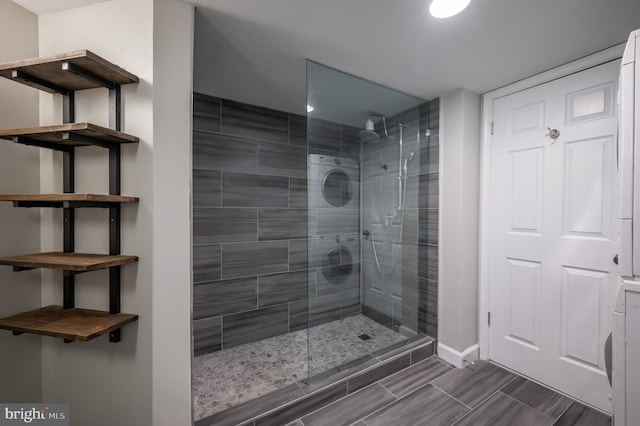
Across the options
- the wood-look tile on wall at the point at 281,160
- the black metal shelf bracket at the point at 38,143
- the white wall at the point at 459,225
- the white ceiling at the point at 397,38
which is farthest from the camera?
the wood-look tile on wall at the point at 281,160

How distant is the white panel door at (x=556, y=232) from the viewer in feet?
5.03

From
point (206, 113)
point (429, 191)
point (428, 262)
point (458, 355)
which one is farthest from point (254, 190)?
point (458, 355)

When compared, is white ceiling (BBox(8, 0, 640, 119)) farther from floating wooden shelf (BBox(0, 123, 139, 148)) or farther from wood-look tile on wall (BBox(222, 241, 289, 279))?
wood-look tile on wall (BBox(222, 241, 289, 279))

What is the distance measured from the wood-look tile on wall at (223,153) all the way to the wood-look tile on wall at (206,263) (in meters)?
0.70

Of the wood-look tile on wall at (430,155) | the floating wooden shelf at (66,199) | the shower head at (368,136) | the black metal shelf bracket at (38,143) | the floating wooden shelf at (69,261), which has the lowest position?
the floating wooden shelf at (69,261)

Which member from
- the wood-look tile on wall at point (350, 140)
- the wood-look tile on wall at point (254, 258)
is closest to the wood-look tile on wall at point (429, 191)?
the wood-look tile on wall at point (350, 140)

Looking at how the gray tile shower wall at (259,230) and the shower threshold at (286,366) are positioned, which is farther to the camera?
the gray tile shower wall at (259,230)

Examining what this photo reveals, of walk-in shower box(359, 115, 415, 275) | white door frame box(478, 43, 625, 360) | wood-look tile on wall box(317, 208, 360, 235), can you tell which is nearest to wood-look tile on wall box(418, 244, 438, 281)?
walk-in shower box(359, 115, 415, 275)

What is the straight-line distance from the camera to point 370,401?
1652 mm

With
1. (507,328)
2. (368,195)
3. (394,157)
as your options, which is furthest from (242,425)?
(394,157)

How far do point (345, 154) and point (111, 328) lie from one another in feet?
5.68

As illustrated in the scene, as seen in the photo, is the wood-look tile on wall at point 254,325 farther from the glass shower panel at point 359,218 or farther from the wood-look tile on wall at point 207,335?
the glass shower panel at point 359,218

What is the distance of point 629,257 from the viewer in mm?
945

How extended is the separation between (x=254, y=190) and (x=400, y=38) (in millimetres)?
1640
